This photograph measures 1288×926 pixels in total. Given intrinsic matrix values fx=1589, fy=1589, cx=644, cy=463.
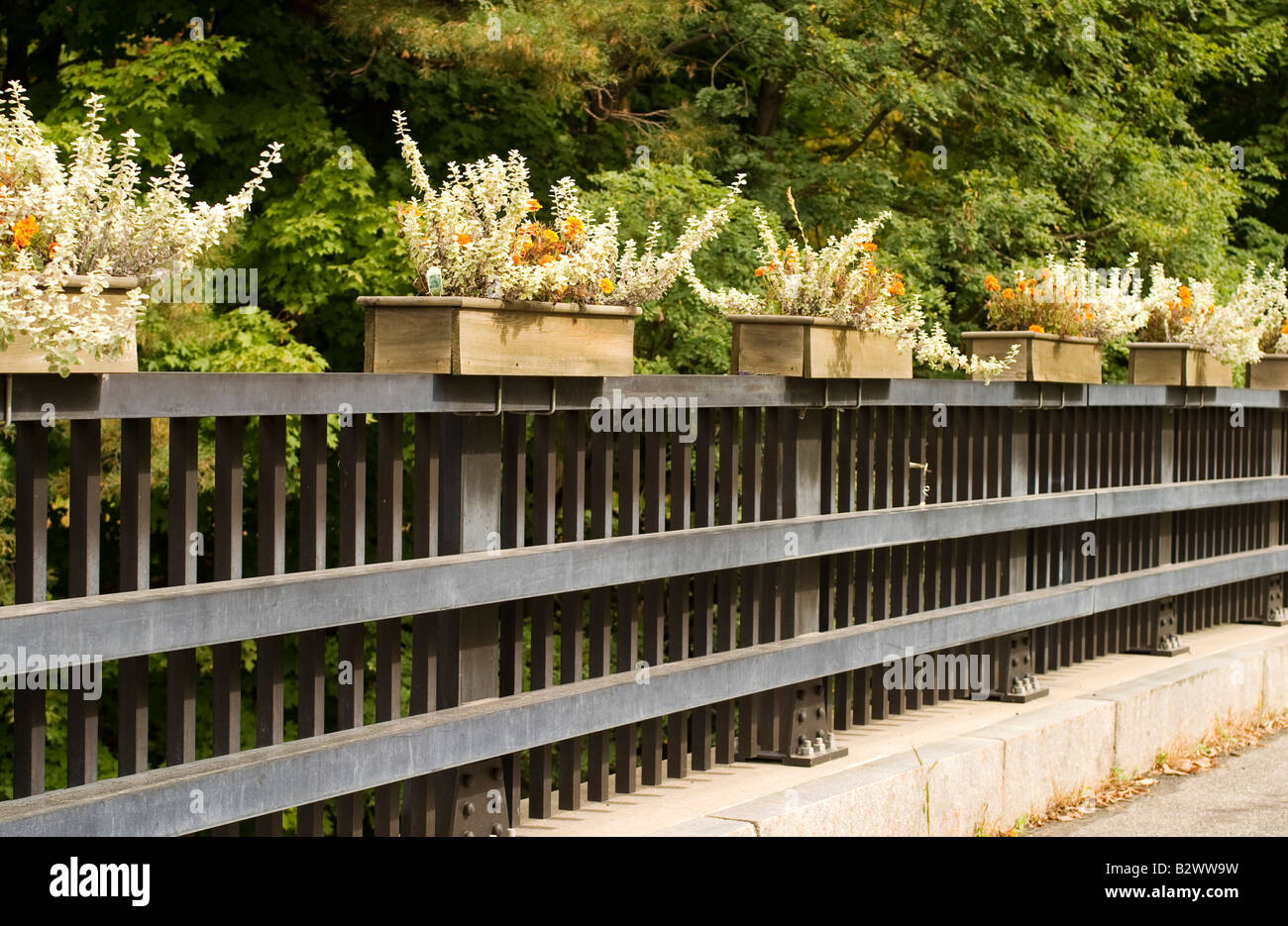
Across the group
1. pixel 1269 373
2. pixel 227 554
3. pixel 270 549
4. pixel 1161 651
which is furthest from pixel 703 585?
pixel 1269 373

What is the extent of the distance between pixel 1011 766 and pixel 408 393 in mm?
3140

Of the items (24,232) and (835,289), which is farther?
(835,289)

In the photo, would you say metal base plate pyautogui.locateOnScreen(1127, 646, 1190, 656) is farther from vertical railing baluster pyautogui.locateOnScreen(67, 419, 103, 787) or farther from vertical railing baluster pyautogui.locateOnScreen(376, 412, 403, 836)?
vertical railing baluster pyautogui.locateOnScreen(67, 419, 103, 787)

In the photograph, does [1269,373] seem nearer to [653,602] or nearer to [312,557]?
[653,602]

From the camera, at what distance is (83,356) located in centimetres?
338

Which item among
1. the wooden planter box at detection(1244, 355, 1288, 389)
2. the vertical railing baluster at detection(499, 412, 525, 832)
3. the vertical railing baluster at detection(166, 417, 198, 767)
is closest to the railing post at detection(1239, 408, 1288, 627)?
the wooden planter box at detection(1244, 355, 1288, 389)

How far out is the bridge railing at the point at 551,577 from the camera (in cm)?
361

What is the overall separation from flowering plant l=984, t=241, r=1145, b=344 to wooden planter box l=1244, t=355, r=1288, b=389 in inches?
93.4

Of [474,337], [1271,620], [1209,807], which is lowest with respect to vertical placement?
[1209,807]

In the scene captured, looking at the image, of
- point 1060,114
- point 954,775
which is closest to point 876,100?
point 1060,114

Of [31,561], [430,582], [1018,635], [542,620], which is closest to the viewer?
[31,561]

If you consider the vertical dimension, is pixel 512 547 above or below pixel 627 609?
above

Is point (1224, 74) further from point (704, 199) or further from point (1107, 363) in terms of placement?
point (704, 199)

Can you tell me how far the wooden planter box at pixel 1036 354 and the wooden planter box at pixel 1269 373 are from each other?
3.21 meters
